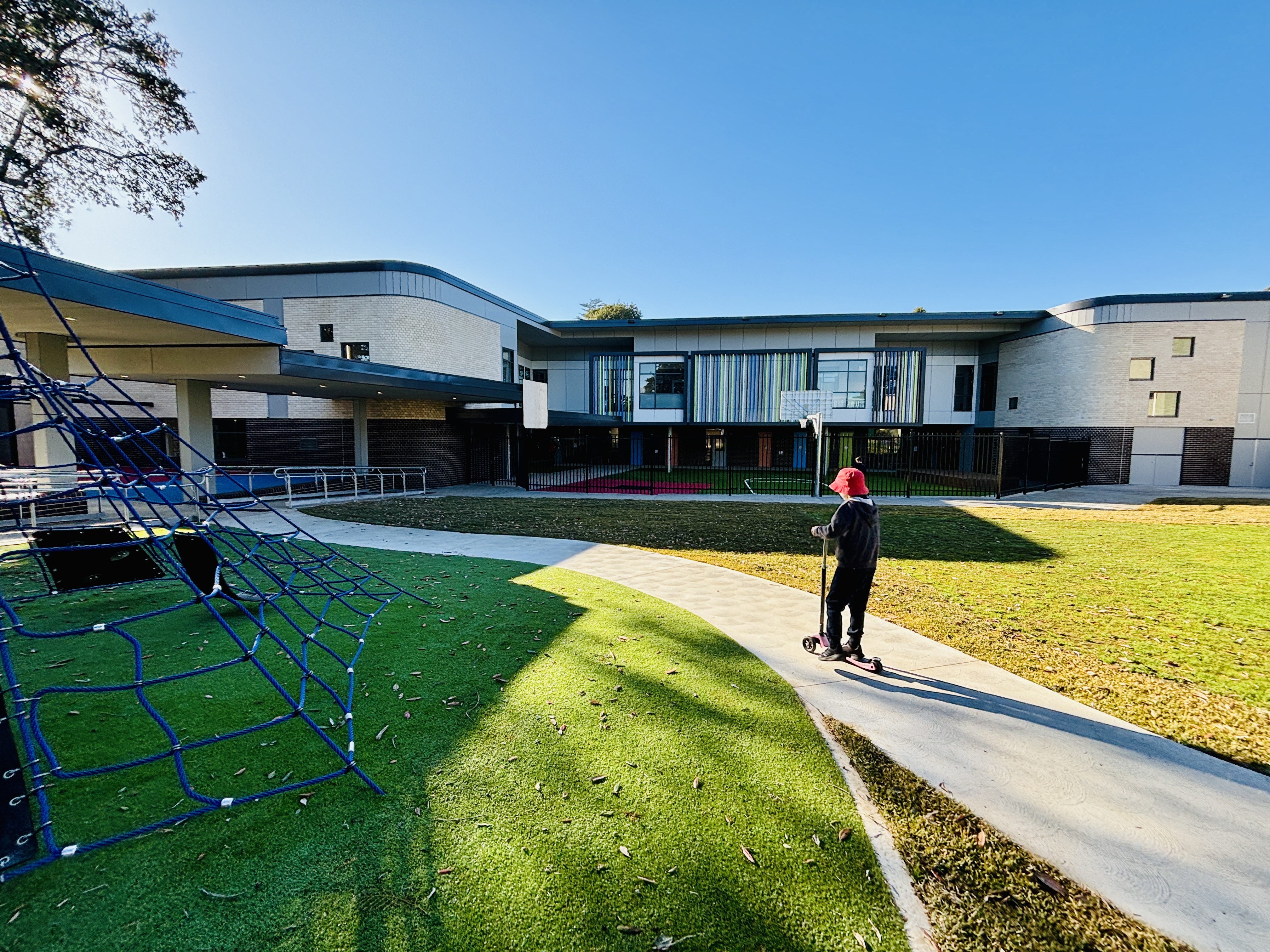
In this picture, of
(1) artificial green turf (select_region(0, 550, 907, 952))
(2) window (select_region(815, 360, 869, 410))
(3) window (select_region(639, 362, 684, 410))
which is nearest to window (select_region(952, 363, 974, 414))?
A: (2) window (select_region(815, 360, 869, 410))

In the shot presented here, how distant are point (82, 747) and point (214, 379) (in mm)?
16426

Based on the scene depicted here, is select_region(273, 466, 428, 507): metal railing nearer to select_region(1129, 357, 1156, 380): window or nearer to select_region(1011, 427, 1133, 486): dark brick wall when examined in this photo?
select_region(1011, 427, 1133, 486): dark brick wall

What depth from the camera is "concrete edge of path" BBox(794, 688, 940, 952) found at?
2.23 metres

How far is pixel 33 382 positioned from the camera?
3.57 metres

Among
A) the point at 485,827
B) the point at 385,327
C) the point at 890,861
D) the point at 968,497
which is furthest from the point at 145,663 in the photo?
the point at 968,497

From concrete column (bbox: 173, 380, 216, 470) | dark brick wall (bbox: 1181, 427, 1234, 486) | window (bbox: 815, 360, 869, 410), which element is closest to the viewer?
concrete column (bbox: 173, 380, 216, 470)

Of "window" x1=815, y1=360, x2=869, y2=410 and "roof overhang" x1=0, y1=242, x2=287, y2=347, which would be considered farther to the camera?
"window" x1=815, y1=360, x2=869, y2=410

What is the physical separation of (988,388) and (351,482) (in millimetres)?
34967

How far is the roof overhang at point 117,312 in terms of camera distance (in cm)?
898

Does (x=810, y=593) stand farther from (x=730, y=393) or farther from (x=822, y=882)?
(x=730, y=393)

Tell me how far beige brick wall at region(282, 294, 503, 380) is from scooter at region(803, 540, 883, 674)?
21.3 m

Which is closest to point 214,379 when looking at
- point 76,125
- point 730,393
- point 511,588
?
point 76,125

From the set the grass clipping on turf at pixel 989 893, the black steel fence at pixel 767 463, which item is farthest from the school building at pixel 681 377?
the grass clipping on turf at pixel 989 893

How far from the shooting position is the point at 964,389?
107 feet
